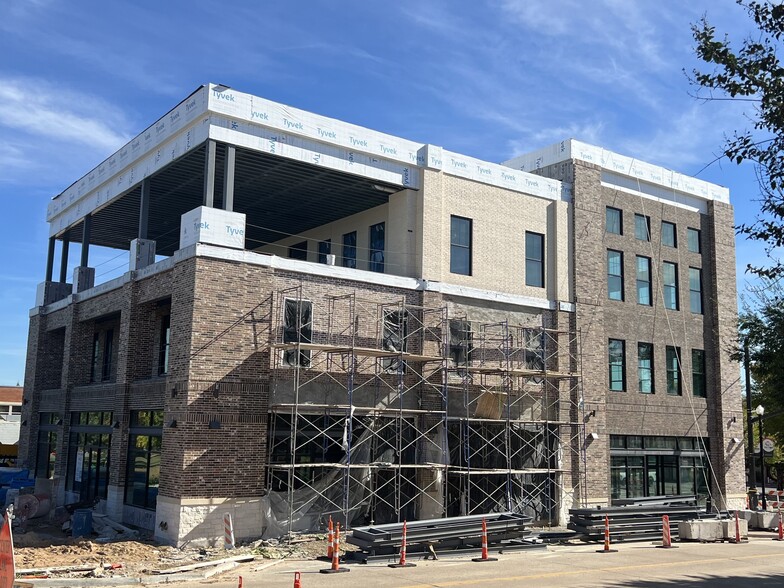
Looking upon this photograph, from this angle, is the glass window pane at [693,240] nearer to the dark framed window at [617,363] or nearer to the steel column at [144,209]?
the dark framed window at [617,363]

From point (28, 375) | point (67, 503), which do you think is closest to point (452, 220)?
point (67, 503)

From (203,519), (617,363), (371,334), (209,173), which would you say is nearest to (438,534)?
(203,519)

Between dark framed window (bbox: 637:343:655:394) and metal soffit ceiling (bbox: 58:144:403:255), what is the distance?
39.8 ft

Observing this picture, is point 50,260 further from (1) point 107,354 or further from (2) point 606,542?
(2) point 606,542

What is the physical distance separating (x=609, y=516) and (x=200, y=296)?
13900 millimetres

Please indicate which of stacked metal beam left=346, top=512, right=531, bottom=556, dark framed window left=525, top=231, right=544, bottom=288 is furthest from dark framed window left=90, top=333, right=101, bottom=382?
dark framed window left=525, top=231, right=544, bottom=288

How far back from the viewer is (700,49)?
14023mm

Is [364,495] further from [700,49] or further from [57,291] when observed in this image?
[57,291]

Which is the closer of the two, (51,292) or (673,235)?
(673,235)

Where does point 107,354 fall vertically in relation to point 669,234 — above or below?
below

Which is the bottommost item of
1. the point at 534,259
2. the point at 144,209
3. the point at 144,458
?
the point at 144,458

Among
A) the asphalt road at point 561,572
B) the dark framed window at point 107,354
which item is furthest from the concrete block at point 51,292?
the asphalt road at point 561,572

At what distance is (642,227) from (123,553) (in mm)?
22912

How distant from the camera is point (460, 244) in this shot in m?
28.0
